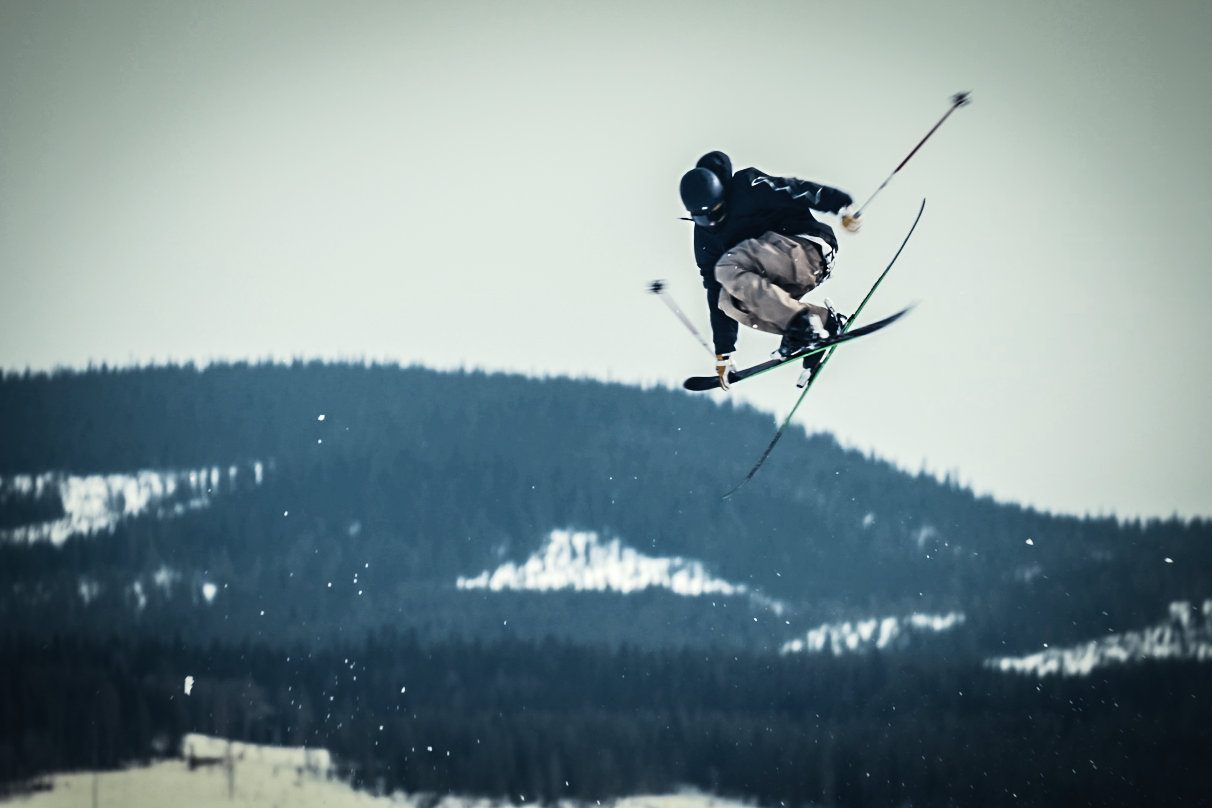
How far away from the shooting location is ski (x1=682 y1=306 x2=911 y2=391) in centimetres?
739

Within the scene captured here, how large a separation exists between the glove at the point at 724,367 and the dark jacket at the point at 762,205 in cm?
45

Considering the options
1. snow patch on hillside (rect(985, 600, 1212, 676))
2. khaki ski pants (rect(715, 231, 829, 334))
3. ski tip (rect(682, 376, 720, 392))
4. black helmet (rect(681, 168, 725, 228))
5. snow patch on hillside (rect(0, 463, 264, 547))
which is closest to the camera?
black helmet (rect(681, 168, 725, 228))

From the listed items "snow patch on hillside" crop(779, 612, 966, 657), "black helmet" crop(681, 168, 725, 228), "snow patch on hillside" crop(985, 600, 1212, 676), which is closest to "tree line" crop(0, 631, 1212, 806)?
"snow patch on hillside" crop(985, 600, 1212, 676)

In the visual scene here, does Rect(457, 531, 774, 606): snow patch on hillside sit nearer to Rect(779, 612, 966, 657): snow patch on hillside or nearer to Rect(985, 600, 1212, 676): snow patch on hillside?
Rect(779, 612, 966, 657): snow patch on hillside

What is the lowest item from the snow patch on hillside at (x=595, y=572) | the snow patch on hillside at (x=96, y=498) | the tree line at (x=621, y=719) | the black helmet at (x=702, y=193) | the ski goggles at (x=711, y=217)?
the tree line at (x=621, y=719)

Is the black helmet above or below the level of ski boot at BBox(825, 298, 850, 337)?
above

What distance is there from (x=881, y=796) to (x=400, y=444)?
1629 inches

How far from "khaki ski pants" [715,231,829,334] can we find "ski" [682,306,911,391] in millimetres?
251

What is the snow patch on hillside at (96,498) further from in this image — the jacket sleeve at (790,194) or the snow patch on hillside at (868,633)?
the jacket sleeve at (790,194)

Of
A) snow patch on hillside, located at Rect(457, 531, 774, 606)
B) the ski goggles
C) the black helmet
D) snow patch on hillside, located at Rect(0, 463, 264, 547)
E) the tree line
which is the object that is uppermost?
the black helmet

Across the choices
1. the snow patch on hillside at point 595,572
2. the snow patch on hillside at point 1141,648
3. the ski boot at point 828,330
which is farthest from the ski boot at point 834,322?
the snow patch on hillside at point 595,572

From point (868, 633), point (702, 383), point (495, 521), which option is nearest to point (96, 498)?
point (495, 521)

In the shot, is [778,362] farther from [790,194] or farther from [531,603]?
[531,603]

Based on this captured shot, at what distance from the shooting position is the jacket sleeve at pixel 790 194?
712cm
